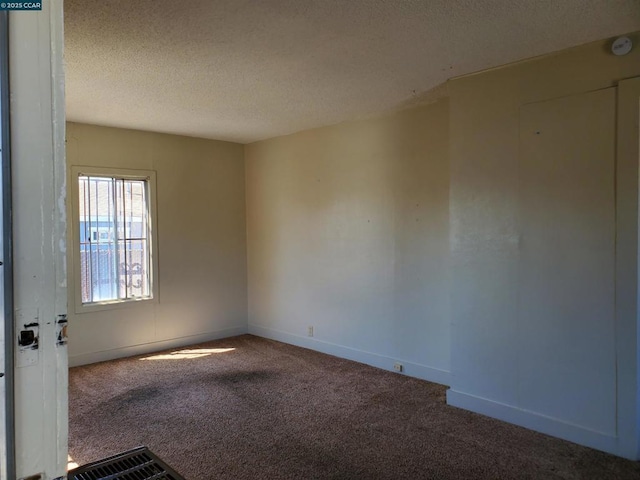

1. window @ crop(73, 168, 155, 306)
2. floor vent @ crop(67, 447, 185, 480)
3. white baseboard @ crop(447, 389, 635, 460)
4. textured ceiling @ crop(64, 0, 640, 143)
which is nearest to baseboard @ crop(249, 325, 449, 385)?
white baseboard @ crop(447, 389, 635, 460)

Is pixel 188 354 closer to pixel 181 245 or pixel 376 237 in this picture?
pixel 181 245

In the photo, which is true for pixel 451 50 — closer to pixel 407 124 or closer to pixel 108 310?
pixel 407 124

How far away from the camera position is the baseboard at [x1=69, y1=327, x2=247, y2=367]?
4.66 metres

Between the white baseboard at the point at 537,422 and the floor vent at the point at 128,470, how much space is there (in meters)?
2.45

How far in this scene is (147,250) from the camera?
5.14 m

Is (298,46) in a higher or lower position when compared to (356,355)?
higher

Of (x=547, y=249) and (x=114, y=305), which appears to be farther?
(x=114, y=305)

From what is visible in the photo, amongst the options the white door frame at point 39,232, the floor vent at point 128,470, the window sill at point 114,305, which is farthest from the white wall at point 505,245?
the white door frame at point 39,232

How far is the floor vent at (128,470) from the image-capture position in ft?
5.23

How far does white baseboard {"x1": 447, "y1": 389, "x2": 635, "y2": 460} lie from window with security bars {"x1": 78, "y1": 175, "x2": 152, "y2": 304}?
365 cm

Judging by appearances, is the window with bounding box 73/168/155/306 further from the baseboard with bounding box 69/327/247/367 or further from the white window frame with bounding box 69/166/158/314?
the baseboard with bounding box 69/327/247/367

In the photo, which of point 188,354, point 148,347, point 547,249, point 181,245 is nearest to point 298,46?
point 547,249

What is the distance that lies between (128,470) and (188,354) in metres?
3.47

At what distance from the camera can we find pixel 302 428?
3.12 metres
